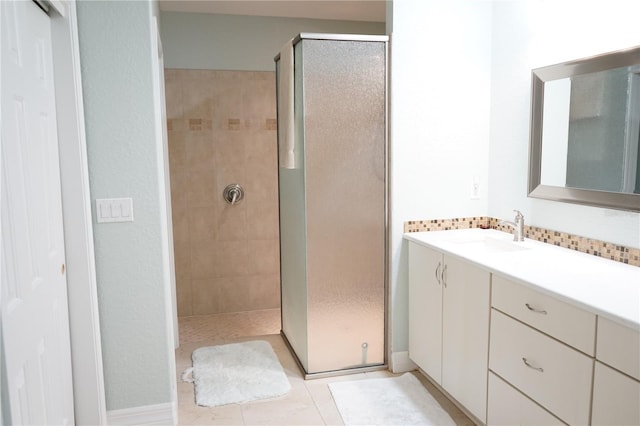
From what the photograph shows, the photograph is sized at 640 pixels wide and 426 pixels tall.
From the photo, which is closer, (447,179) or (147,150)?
(147,150)

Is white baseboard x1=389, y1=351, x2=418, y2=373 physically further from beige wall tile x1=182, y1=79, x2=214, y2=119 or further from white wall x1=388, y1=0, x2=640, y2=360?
beige wall tile x1=182, y1=79, x2=214, y2=119

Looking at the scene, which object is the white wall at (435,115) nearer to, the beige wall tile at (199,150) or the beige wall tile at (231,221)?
the beige wall tile at (231,221)

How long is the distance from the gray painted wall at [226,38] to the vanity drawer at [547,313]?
9.33 feet

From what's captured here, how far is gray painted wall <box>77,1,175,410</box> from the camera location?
2.23 m

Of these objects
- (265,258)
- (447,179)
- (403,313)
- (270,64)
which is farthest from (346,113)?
(265,258)

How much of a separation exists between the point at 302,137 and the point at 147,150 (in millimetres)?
892

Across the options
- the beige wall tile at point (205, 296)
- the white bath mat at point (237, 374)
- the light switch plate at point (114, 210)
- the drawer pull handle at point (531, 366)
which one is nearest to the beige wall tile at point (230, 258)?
the beige wall tile at point (205, 296)

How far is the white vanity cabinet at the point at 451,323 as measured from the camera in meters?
2.35

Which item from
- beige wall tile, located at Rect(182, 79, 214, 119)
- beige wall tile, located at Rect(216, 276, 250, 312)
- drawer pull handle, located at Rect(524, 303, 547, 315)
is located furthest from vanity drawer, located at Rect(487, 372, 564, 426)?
beige wall tile, located at Rect(182, 79, 214, 119)

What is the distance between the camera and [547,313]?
1.90 metres

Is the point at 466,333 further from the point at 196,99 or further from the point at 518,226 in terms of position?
the point at 196,99

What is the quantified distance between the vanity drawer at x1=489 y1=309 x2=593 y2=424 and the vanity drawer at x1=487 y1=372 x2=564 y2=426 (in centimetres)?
3

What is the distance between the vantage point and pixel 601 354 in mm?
1661

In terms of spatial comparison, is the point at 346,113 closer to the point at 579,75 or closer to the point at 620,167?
the point at 579,75
